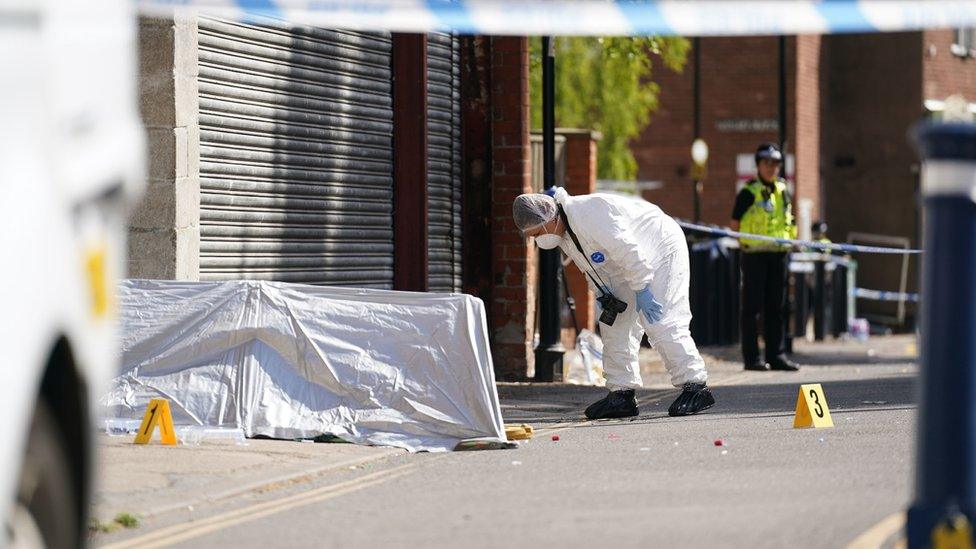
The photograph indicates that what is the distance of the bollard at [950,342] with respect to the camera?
5426mm

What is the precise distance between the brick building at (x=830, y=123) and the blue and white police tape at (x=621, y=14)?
25.4 metres

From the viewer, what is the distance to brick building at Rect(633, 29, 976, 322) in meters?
34.7

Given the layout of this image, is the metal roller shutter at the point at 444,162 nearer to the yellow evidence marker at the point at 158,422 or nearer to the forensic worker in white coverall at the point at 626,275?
the forensic worker in white coverall at the point at 626,275

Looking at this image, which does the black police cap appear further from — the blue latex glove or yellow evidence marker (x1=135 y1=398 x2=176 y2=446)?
yellow evidence marker (x1=135 y1=398 x2=176 y2=446)

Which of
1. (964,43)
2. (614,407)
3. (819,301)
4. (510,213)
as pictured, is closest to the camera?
(614,407)

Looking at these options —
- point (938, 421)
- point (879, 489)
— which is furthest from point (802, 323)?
point (938, 421)

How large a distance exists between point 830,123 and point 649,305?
87.2 feet

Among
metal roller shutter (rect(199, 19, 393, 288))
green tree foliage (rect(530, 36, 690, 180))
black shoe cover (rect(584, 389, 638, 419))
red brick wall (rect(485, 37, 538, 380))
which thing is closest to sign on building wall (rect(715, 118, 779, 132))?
green tree foliage (rect(530, 36, 690, 180))

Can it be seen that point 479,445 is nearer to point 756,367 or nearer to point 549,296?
point 549,296

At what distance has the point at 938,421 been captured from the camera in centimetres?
543

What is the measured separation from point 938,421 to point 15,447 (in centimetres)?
300

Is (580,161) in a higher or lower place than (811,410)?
higher

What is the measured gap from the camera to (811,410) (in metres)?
10.6

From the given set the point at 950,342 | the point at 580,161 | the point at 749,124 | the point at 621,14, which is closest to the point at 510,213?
the point at 580,161
